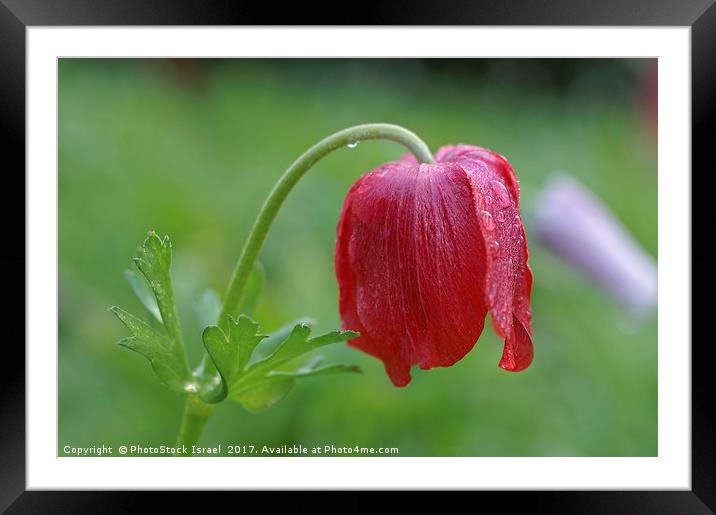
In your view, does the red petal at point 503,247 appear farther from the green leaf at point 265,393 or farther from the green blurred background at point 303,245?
the green blurred background at point 303,245

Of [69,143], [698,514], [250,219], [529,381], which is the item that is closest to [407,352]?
[698,514]

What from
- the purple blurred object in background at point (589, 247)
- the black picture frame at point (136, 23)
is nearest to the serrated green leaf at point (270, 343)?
the black picture frame at point (136, 23)

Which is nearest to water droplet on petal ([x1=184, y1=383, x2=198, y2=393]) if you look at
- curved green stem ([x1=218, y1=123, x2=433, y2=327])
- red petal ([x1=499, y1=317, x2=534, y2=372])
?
curved green stem ([x1=218, y1=123, x2=433, y2=327])

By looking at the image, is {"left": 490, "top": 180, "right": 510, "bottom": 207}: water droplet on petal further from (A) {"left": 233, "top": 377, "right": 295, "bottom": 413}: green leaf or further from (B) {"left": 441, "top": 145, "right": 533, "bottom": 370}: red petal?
(A) {"left": 233, "top": 377, "right": 295, "bottom": 413}: green leaf

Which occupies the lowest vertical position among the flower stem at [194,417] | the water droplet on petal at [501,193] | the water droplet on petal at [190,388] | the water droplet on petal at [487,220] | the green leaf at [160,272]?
the flower stem at [194,417]

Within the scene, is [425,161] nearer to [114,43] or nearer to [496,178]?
[496,178]

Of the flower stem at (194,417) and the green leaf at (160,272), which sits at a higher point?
the green leaf at (160,272)
